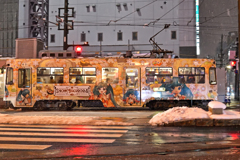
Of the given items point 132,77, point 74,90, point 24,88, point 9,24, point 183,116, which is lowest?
point 183,116

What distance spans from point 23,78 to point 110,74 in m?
5.75

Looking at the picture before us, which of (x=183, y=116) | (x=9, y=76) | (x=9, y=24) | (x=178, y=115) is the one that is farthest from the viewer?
(x=9, y=24)

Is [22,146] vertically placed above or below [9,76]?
below

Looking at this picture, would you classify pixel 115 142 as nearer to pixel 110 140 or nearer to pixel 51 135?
pixel 110 140

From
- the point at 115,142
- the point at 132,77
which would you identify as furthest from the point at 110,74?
the point at 115,142

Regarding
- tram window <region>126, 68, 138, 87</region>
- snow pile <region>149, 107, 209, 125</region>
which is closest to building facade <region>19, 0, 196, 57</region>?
tram window <region>126, 68, 138, 87</region>

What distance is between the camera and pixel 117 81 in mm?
17250

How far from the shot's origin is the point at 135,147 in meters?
7.02

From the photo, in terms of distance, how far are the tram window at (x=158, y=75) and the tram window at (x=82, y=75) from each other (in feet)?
11.6

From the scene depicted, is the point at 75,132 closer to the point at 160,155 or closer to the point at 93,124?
the point at 93,124

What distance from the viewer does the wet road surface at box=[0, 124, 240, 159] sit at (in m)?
6.40

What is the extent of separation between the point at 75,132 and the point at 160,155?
161 inches

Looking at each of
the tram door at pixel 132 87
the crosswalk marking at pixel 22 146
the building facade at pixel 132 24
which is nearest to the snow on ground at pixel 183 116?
the crosswalk marking at pixel 22 146

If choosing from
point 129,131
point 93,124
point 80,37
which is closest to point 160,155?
point 129,131
